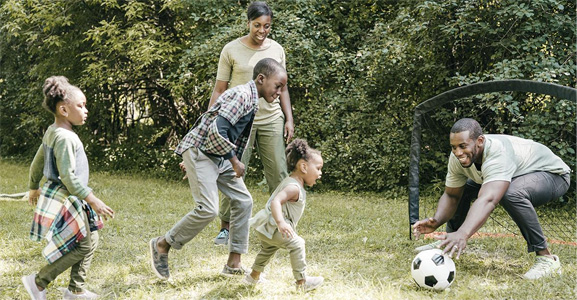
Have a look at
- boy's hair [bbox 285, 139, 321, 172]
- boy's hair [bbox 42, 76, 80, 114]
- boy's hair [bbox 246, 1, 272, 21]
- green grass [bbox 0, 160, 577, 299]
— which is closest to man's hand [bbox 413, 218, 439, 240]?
green grass [bbox 0, 160, 577, 299]

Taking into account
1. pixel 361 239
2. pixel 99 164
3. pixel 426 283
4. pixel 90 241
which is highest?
pixel 90 241

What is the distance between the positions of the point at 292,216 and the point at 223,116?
78 centimetres

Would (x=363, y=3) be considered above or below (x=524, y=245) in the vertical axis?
above

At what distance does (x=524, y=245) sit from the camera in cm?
488

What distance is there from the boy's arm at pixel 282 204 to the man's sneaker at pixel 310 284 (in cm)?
39

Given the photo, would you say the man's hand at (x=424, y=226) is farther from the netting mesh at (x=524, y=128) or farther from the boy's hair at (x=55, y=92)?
the boy's hair at (x=55, y=92)

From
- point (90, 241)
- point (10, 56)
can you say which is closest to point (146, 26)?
point (10, 56)

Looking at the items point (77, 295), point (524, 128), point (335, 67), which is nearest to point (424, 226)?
point (77, 295)

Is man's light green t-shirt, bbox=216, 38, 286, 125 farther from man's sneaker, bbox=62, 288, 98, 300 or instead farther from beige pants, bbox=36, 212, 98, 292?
man's sneaker, bbox=62, 288, 98, 300

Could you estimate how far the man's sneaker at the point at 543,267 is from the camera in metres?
3.92

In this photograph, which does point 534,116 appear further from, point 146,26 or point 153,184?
point 146,26

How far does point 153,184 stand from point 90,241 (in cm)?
555

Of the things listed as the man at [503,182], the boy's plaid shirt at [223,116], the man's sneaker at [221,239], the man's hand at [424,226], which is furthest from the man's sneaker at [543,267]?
the man's sneaker at [221,239]

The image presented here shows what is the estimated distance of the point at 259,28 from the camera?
15.3 feet
